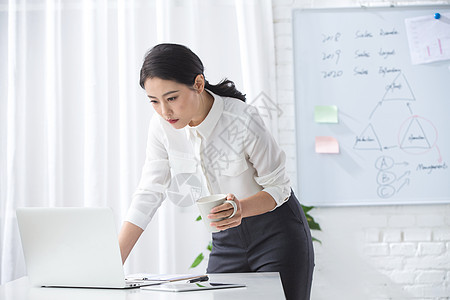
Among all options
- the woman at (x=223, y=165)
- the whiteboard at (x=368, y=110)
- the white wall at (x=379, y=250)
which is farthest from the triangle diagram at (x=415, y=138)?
the woman at (x=223, y=165)

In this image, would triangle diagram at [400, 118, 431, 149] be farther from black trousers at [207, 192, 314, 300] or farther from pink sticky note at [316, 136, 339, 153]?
black trousers at [207, 192, 314, 300]

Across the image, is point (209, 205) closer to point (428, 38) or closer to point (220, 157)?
point (220, 157)

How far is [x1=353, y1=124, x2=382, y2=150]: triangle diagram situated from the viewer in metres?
2.58

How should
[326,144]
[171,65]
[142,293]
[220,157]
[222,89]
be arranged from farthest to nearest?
[326,144], [222,89], [220,157], [171,65], [142,293]

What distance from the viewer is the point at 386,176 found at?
2.58 m

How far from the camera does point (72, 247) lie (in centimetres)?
119

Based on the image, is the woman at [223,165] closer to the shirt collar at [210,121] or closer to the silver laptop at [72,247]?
the shirt collar at [210,121]

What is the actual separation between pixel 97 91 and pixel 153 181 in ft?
3.75

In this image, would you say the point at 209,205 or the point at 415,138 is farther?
the point at 415,138

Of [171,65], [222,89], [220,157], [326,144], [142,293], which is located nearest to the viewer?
[142,293]

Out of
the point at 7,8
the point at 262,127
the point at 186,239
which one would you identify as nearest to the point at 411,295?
the point at 186,239

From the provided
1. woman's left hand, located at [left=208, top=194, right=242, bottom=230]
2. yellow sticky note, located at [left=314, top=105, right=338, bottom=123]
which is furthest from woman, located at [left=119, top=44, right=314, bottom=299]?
yellow sticky note, located at [left=314, top=105, right=338, bottom=123]

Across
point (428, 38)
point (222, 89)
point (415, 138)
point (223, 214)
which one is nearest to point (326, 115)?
point (415, 138)

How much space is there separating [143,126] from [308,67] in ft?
2.93
